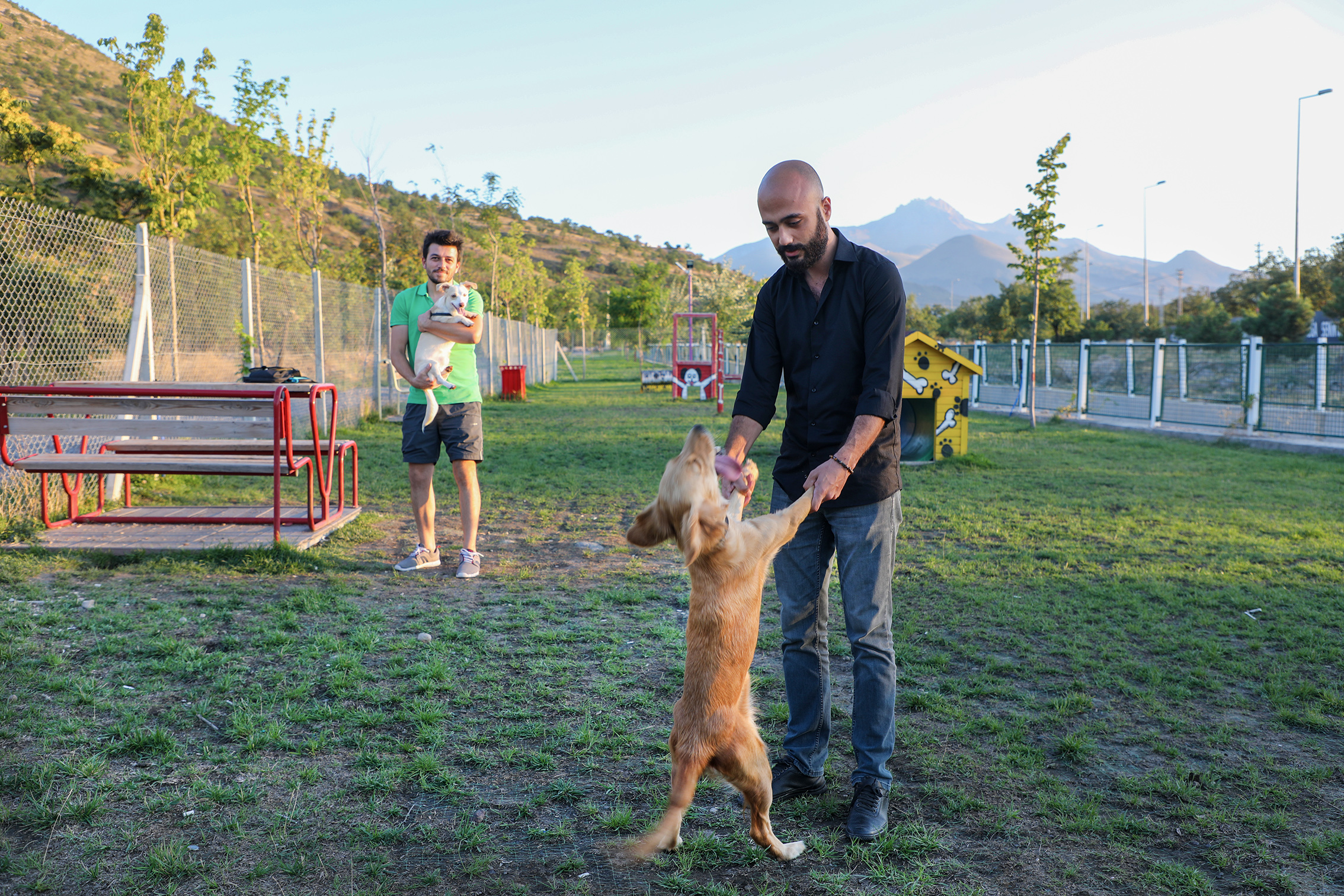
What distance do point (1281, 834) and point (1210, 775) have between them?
41 centimetres

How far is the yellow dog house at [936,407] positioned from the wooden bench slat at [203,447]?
772cm

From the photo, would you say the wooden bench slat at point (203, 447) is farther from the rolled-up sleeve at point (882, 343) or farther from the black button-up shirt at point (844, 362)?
the rolled-up sleeve at point (882, 343)

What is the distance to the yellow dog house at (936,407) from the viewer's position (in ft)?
37.9

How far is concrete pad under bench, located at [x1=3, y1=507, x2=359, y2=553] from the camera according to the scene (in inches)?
245

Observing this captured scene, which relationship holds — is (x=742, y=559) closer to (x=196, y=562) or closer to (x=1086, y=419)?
(x=196, y=562)

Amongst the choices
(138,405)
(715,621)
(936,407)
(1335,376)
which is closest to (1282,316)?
(1335,376)

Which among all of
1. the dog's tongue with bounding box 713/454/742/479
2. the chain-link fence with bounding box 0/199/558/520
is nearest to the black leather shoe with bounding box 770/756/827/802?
the dog's tongue with bounding box 713/454/742/479

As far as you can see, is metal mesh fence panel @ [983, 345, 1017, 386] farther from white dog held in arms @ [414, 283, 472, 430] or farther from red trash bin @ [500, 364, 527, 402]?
white dog held in arms @ [414, 283, 472, 430]

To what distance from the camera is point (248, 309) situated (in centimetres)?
1096

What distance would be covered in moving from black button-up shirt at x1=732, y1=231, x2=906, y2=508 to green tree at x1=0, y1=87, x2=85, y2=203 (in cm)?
1737

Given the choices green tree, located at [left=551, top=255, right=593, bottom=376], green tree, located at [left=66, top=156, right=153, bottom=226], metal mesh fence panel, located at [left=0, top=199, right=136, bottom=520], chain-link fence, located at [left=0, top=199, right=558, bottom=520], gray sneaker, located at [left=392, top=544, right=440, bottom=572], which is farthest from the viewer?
green tree, located at [left=551, top=255, right=593, bottom=376]

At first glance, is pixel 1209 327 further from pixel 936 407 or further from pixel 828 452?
pixel 828 452

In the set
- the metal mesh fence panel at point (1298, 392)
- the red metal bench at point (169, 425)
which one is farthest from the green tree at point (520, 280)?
the red metal bench at point (169, 425)

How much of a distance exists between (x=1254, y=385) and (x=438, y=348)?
15.7 meters
